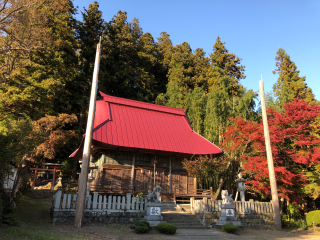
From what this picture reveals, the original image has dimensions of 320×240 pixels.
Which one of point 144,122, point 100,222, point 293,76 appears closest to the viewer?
point 100,222

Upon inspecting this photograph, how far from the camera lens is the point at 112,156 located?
1306cm

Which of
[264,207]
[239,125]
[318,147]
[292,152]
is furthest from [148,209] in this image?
[318,147]

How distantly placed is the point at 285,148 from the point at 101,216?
1112 centimetres

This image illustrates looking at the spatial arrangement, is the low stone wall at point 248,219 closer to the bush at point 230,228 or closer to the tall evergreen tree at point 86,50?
the bush at point 230,228

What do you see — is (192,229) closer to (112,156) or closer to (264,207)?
(264,207)

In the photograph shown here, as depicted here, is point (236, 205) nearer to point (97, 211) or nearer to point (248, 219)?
point (248, 219)

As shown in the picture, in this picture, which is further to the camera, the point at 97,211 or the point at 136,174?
the point at 136,174

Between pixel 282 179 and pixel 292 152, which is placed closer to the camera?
pixel 282 179

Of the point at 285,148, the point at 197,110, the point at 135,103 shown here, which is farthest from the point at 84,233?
the point at 197,110

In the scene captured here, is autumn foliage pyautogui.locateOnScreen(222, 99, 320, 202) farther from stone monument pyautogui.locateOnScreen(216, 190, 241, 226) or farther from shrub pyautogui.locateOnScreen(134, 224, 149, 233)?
shrub pyautogui.locateOnScreen(134, 224, 149, 233)

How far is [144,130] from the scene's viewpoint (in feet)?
48.1

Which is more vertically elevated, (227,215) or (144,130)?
(144,130)

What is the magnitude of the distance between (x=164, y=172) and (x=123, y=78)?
16.3m

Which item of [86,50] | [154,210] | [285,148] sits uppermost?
[86,50]
